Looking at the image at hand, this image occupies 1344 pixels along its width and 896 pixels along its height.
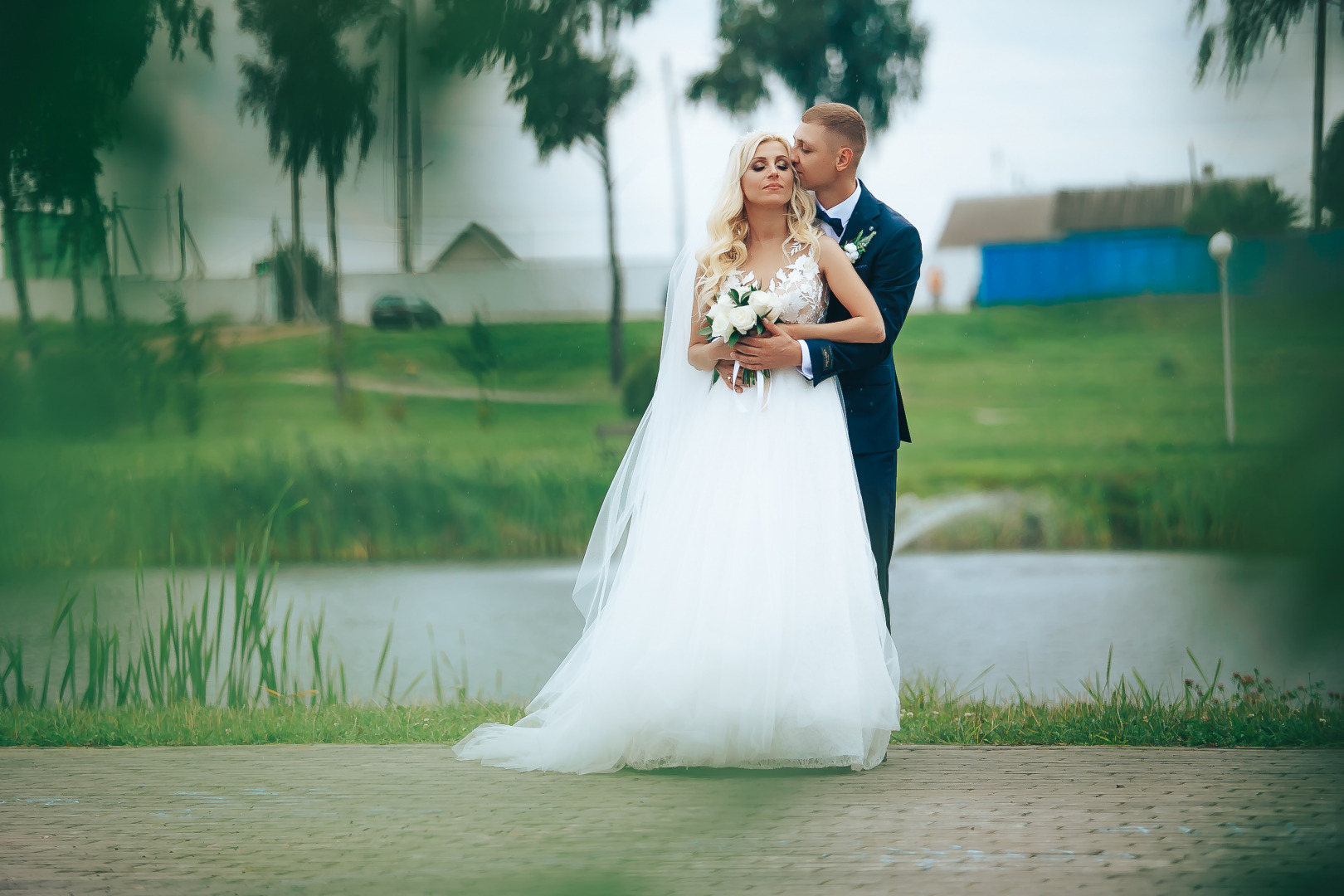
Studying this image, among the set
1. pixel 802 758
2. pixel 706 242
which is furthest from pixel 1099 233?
pixel 802 758

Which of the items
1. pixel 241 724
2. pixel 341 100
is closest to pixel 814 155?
pixel 341 100

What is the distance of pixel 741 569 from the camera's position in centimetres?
279

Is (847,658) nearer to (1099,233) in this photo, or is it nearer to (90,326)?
(90,326)

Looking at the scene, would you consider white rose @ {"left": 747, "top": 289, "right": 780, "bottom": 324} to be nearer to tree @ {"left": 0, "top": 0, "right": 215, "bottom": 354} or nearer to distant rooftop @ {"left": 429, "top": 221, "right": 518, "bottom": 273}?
tree @ {"left": 0, "top": 0, "right": 215, "bottom": 354}

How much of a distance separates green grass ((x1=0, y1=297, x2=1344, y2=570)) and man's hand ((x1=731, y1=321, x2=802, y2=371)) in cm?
327

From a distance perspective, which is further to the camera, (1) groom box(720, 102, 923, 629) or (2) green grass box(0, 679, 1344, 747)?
(2) green grass box(0, 679, 1344, 747)

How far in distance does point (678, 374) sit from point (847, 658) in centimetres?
86

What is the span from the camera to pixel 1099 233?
280 inches

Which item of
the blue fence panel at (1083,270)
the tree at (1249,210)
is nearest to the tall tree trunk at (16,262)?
the tree at (1249,210)

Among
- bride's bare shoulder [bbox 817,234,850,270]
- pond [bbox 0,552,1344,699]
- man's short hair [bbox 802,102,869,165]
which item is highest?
man's short hair [bbox 802,102,869,165]

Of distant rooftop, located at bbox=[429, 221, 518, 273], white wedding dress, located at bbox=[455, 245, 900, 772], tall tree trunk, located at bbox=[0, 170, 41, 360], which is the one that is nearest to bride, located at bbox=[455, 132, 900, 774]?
white wedding dress, located at bbox=[455, 245, 900, 772]

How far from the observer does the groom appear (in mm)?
2812

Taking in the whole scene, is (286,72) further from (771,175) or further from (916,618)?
(916,618)

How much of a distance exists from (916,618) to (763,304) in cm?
386
